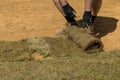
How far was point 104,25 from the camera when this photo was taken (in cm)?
719

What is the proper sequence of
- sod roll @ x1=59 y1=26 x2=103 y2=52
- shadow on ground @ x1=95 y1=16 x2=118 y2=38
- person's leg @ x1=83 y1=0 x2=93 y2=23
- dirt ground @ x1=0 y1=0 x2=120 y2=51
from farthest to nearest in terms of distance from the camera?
shadow on ground @ x1=95 y1=16 x2=118 y2=38 → dirt ground @ x1=0 y1=0 x2=120 y2=51 → person's leg @ x1=83 y1=0 x2=93 y2=23 → sod roll @ x1=59 y1=26 x2=103 y2=52

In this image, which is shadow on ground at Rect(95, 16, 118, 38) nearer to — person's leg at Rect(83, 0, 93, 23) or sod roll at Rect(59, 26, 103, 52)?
person's leg at Rect(83, 0, 93, 23)

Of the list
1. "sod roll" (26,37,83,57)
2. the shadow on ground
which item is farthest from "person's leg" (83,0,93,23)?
"sod roll" (26,37,83,57)

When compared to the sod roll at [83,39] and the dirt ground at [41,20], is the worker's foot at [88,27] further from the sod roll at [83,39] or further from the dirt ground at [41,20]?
the dirt ground at [41,20]

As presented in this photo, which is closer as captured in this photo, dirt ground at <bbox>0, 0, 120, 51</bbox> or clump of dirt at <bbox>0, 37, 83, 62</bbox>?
clump of dirt at <bbox>0, 37, 83, 62</bbox>

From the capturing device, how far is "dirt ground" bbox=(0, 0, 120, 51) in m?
6.69

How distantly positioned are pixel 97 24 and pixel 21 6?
5.38 ft

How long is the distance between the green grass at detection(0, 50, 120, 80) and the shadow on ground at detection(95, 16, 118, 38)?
1191mm

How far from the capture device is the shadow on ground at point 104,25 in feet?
22.4

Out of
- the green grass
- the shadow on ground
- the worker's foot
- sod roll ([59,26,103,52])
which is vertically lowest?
the shadow on ground

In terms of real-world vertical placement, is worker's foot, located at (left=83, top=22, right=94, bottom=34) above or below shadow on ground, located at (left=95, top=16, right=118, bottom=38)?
above

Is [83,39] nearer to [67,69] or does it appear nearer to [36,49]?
[36,49]

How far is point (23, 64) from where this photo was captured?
5.30 metres

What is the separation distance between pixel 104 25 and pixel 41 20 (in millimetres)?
1053
